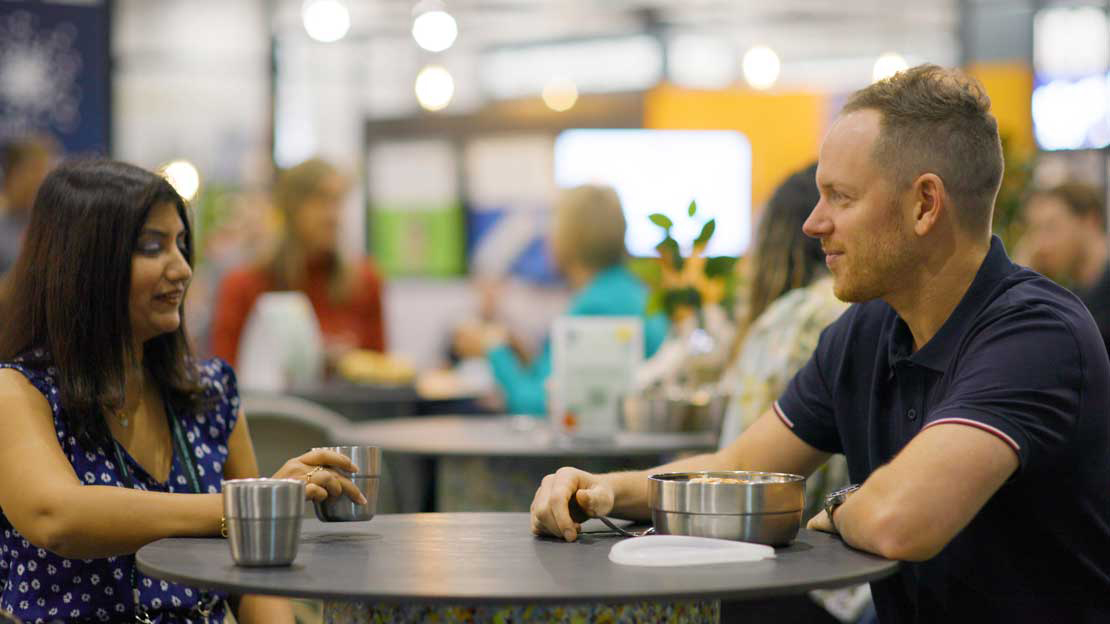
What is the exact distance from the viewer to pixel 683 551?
163 cm

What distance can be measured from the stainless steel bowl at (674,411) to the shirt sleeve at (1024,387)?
7.06 feet

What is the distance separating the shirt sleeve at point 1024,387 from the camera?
175 centimetres

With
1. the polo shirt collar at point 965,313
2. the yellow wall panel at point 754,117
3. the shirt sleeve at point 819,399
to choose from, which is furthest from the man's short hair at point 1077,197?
the polo shirt collar at point 965,313

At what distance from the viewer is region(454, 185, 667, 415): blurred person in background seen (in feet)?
15.3

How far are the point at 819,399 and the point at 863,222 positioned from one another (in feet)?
1.08

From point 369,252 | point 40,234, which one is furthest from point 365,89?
point 40,234

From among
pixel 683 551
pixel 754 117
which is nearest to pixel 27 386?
pixel 683 551

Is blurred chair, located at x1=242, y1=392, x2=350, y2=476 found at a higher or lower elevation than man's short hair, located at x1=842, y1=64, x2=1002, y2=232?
lower

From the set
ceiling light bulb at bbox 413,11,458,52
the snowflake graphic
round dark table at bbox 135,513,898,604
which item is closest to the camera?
round dark table at bbox 135,513,898,604

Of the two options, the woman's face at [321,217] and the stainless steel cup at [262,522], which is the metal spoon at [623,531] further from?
the woman's face at [321,217]

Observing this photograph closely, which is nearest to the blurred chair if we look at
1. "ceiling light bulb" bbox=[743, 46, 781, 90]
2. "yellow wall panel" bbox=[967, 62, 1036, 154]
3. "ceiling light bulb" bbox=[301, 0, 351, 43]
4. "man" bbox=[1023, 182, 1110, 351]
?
"man" bbox=[1023, 182, 1110, 351]

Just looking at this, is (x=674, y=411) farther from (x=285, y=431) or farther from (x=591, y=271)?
(x=285, y=431)

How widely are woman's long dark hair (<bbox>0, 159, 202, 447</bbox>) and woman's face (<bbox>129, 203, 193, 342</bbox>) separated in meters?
0.02

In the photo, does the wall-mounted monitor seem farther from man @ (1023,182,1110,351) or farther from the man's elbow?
the man's elbow
